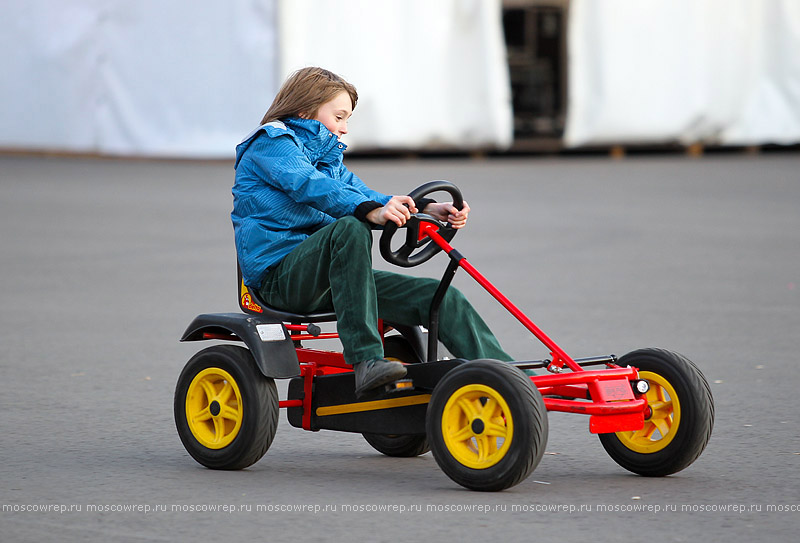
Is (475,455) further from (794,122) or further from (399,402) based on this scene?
(794,122)

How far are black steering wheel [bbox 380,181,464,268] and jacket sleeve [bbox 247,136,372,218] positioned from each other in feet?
0.47

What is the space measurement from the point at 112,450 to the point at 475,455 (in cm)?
140

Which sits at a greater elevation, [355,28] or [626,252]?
[355,28]

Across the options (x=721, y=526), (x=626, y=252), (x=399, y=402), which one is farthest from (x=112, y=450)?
(x=626, y=252)

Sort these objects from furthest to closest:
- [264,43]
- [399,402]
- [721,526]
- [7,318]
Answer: [264,43]
[7,318]
[399,402]
[721,526]

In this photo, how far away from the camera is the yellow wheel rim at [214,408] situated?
14.8ft

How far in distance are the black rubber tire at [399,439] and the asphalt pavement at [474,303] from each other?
0.15 ft

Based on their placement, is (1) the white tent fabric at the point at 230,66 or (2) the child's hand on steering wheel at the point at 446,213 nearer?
(2) the child's hand on steering wheel at the point at 446,213

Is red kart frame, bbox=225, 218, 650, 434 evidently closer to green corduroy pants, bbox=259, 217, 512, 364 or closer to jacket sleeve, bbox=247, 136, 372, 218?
green corduroy pants, bbox=259, 217, 512, 364

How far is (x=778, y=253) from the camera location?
421 inches

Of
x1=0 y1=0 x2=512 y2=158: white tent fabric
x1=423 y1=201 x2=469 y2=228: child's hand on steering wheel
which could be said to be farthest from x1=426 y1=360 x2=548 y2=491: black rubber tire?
x1=0 y1=0 x2=512 y2=158: white tent fabric

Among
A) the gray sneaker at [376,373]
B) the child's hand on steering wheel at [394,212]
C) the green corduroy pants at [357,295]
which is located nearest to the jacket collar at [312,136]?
the green corduroy pants at [357,295]

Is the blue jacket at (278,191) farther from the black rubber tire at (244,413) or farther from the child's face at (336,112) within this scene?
the black rubber tire at (244,413)

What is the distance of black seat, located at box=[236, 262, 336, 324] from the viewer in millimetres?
4531
